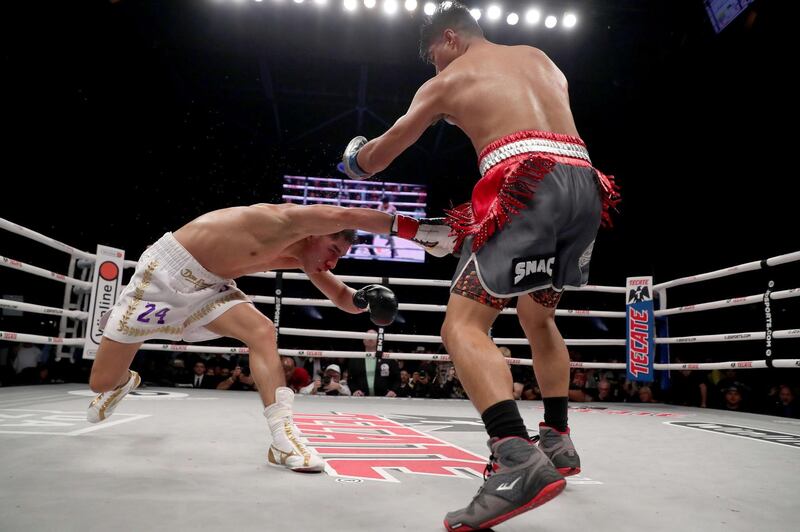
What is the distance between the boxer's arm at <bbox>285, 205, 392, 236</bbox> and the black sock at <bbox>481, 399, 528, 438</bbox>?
0.89m

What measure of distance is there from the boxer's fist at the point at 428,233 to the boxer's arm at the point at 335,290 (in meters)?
0.53

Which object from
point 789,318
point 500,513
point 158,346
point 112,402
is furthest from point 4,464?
point 789,318

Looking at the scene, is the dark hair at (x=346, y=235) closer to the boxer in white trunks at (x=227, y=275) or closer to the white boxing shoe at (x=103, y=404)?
the boxer in white trunks at (x=227, y=275)

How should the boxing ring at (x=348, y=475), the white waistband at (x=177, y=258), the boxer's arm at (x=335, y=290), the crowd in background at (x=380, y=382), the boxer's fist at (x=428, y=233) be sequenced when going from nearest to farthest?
the boxing ring at (x=348, y=475)
the boxer's fist at (x=428, y=233)
the white waistband at (x=177, y=258)
the boxer's arm at (x=335, y=290)
the crowd in background at (x=380, y=382)

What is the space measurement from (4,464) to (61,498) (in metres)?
0.40

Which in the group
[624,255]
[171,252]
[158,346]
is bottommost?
[158,346]

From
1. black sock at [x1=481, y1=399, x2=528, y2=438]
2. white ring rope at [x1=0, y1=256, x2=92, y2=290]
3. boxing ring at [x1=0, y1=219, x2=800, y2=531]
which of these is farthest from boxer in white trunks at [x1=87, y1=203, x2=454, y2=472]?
white ring rope at [x1=0, y1=256, x2=92, y2=290]

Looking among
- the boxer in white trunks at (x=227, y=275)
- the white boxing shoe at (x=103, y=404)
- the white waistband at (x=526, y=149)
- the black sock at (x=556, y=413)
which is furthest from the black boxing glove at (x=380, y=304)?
the white boxing shoe at (x=103, y=404)

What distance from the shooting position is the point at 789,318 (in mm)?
6492

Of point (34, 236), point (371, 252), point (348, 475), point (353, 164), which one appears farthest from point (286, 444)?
point (371, 252)

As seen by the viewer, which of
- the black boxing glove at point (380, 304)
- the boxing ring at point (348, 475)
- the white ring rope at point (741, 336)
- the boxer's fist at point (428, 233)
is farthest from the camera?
the white ring rope at point (741, 336)

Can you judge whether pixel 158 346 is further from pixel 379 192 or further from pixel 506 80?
pixel 379 192

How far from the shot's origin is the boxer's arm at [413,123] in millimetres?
1393

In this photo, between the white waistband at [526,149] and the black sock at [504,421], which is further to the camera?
the white waistband at [526,149]
